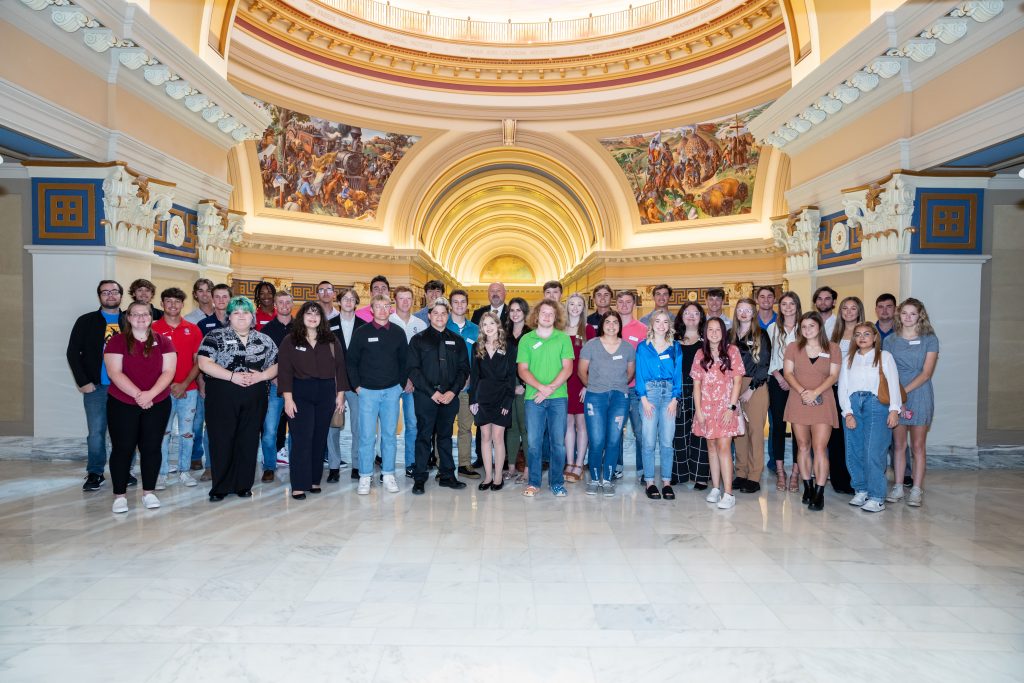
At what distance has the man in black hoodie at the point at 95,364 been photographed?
6.29 meters

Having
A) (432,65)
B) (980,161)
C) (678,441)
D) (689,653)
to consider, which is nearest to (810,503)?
Result: (678,441)

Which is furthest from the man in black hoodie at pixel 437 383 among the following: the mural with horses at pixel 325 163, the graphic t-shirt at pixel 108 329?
the mural with horses at pixel 325 163

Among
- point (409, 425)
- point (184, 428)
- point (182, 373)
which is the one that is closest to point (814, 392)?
point (409, 425)

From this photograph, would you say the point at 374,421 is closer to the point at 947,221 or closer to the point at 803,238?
the point at 803,238

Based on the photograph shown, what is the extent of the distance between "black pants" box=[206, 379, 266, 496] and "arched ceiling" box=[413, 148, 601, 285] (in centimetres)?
1753

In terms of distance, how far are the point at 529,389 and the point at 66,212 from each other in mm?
5939

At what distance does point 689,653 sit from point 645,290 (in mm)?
19555

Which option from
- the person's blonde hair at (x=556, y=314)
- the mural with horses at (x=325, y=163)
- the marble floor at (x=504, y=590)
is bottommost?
the marble floor at (x=504, y=590)

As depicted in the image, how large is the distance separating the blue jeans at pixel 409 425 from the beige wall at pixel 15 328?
473 centimetres

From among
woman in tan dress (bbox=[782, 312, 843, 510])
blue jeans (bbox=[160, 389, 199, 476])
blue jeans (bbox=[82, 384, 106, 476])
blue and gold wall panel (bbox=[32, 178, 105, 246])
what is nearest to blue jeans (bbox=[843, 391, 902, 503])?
woman in tan dress (bbox=[782, 312, 843, 510])

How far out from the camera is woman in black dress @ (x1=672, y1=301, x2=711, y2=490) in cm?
652

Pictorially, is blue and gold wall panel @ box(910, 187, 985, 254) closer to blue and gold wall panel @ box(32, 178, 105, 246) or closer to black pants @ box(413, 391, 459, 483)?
black pants @ box(413, 391, 459, 483)

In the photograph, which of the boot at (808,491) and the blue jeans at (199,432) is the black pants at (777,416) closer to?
the boot at (808,491)

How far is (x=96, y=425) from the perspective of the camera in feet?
21.2
